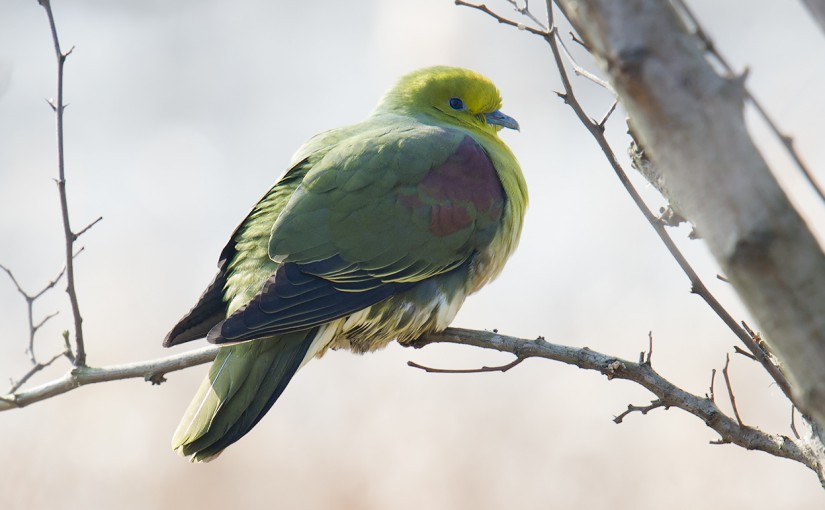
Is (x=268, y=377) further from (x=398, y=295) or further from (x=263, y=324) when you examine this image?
(x=398, y=295)

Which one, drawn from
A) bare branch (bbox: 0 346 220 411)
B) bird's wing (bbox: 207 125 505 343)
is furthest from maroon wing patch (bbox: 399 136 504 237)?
bare branch (bbox: 0 346 220 411)

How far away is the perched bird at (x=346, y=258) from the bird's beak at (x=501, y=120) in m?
0.39

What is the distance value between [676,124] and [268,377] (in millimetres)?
1916

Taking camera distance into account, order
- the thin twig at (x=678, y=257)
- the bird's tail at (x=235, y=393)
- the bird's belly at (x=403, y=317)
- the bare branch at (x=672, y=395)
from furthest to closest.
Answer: the bird's belly at (x=403, y=317), the bird's tail at (x=235, y=393), the bare branch at (x=672, y=395), the thin twig at (x=678, y=257)

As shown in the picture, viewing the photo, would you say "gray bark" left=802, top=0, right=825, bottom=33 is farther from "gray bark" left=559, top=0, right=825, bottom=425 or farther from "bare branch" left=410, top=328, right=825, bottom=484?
"bare branch" left=410, top=328, right=825, bottom=484

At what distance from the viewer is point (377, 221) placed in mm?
2828

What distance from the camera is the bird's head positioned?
11.4 feet

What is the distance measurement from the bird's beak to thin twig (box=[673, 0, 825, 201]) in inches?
101

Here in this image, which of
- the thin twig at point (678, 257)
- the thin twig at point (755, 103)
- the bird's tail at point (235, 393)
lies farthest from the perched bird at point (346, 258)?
the thin twig at point (755, 103)

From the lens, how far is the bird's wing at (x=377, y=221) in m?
2.71

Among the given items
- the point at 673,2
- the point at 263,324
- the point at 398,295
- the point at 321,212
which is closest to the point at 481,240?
the point at 398,295

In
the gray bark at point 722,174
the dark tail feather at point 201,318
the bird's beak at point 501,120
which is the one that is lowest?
the gray bark at point 722,174

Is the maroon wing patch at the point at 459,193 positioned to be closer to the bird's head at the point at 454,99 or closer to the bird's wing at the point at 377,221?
the bird's wing at the point at 377,221

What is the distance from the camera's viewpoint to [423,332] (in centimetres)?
292
